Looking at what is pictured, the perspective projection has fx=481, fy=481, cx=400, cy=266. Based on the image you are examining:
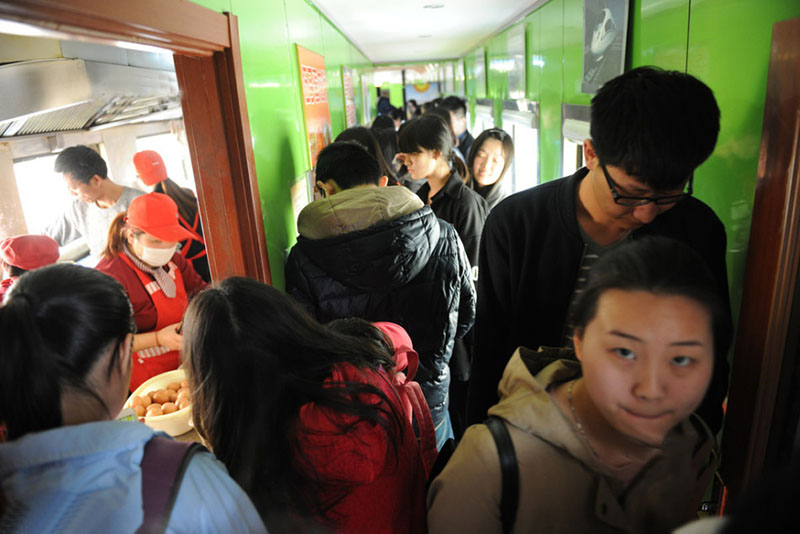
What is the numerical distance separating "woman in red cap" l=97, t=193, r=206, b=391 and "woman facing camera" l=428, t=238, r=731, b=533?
1.44 meters

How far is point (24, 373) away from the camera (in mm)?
725

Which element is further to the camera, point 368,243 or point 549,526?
point 368,243

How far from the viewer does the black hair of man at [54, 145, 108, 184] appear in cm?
288

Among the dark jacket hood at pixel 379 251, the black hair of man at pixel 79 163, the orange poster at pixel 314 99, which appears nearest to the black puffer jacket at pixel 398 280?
the dark jacket hood at pixel 379 251

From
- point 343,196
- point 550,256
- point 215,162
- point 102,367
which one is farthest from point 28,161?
point 550,256

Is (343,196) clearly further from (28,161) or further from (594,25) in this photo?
(28,161)

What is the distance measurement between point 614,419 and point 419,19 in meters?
4.59

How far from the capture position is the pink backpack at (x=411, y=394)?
1.23 meters

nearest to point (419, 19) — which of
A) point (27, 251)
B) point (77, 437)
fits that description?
point (27, 251)

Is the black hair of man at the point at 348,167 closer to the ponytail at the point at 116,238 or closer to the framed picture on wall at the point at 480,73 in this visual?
the ponytail at the point at 116,238

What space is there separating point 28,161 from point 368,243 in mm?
2483

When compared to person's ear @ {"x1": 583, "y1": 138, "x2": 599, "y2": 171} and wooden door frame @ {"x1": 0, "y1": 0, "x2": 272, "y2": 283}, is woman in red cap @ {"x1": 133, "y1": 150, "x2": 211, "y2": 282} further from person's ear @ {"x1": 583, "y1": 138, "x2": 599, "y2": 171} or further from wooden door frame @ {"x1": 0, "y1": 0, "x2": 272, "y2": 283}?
person's ear @ {"x1": 583, "y1": 138, "x2": 599, "y2": 171}

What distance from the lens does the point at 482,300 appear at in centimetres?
139

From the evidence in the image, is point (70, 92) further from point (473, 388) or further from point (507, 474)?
point (507, 474)
